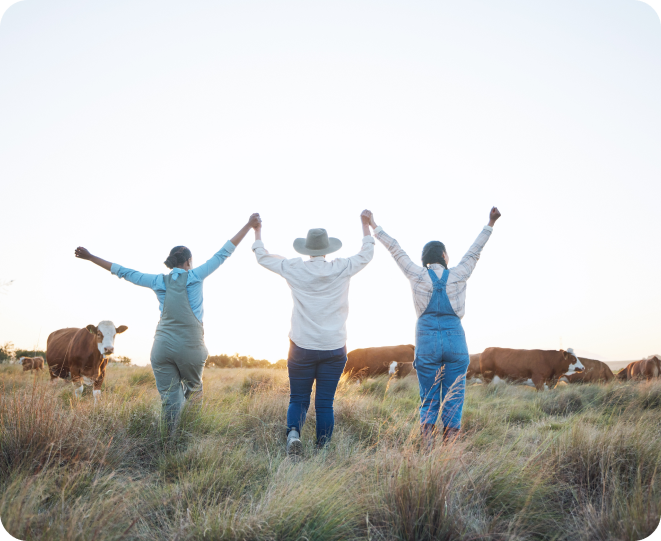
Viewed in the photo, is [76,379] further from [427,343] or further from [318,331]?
[427,343]

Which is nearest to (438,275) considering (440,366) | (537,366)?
(440,366)

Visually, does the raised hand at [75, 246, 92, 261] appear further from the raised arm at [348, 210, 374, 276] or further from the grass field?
the raised arm at [348, 210, 374, 276]

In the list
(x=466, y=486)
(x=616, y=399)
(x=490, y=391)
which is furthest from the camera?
(x=490, y=391)

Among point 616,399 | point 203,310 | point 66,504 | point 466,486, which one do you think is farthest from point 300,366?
point 616,399

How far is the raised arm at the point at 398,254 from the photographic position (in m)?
5.01

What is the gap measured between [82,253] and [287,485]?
3.66 meters

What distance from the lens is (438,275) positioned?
4.94 metres

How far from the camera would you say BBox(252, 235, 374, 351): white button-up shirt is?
481 cm

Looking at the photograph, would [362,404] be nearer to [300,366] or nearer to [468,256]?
[300,366]

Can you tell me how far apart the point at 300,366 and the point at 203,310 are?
1.36m

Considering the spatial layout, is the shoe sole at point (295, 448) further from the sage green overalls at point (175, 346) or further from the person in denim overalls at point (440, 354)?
the sage green overalls at point (175, 346)

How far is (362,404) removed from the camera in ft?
22.2

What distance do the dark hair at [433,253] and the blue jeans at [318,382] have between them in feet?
4.45

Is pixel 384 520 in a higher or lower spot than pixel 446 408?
lower
